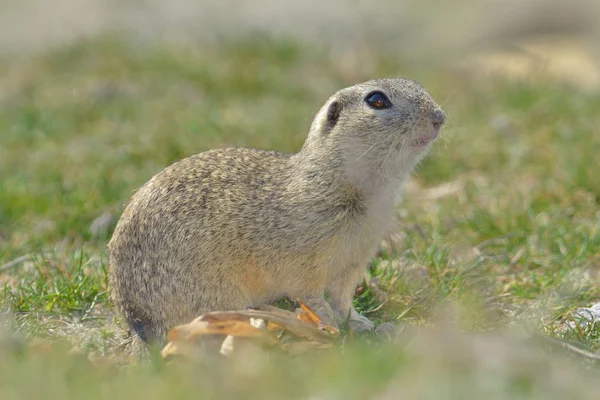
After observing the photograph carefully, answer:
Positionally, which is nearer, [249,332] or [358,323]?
[249,332]

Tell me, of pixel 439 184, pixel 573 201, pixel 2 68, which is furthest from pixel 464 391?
pixel 2 68

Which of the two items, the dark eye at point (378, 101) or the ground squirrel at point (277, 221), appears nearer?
the ground squirrel at point (277, 221)

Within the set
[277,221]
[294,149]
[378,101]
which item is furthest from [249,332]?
[294,149]

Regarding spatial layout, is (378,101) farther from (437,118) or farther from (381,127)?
(437,118)

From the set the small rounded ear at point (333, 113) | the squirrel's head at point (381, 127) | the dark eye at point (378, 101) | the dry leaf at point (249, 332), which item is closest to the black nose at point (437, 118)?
the squirrel's head at point (381, 127)

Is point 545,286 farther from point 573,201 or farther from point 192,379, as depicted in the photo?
point 192,379

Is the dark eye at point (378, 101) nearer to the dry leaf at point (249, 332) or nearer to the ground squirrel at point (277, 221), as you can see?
the ground squirrel at point (277, 221)

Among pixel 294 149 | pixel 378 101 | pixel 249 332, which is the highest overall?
pixel 378 101
